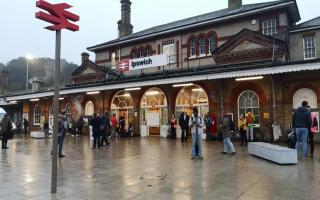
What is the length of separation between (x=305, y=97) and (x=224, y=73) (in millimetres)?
4601

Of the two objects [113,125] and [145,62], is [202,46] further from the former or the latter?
[113,125]

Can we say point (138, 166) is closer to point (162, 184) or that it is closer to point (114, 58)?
point (162, 184)

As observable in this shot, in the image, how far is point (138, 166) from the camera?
8.47 meters

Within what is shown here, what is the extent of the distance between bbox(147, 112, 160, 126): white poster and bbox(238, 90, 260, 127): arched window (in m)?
5.89

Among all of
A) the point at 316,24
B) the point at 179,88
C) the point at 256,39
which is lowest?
the point at 179,88

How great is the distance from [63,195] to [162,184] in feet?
6.72

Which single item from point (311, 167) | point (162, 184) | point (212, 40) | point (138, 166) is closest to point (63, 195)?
point (162, 184)

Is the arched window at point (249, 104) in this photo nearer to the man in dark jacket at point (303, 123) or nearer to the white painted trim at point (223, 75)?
the white painted trim at point (223, 75)

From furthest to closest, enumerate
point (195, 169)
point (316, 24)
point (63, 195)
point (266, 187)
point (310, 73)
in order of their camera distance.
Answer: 1. point (316, 24)
2. point (310, 73)
3. point (195, 169)
4. point (266, 187)
5. point (63, 195)

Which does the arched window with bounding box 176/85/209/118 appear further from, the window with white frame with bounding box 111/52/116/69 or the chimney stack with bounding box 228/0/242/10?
the window with white frame with bounding box 111/52/116/69

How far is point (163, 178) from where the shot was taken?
681 centimetres

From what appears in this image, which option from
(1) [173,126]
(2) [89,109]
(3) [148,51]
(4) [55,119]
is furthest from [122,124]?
(4) [55,119]

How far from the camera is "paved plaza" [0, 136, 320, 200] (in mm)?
5450

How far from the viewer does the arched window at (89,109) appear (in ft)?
78.5
